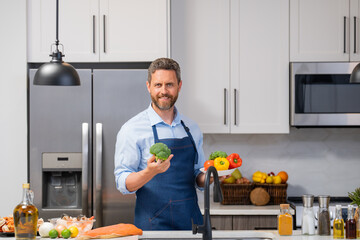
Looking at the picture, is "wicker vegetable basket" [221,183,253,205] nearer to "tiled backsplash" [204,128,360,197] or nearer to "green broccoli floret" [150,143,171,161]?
"tiled backsplash" [204,128,360,197]

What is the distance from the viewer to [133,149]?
2713 mm

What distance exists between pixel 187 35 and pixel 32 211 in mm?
2155

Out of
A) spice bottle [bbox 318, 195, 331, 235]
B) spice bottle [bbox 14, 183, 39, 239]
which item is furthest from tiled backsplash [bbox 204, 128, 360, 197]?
spice bottle [bbox 14, 183, 39, 239]

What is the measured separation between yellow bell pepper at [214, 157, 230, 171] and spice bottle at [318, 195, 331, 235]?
45cm

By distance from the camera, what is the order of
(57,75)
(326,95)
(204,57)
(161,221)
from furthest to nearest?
(204,57), (326,95), (161,221), (57,75)

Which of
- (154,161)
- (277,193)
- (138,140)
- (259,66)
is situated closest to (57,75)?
(138,140)

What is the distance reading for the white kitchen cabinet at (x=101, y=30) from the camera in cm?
364

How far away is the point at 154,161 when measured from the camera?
2.58 m

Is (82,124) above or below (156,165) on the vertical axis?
above

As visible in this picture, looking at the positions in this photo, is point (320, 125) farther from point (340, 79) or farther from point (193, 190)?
point (193, 190)

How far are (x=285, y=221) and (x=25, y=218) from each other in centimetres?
116

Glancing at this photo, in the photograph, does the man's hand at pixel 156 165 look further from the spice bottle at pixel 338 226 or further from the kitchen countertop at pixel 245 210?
the kitchen countertop at pixel 245 210

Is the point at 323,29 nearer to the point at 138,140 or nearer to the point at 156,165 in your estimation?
the point at 138,140

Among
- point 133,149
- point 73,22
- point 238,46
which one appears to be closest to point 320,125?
point 238,46
